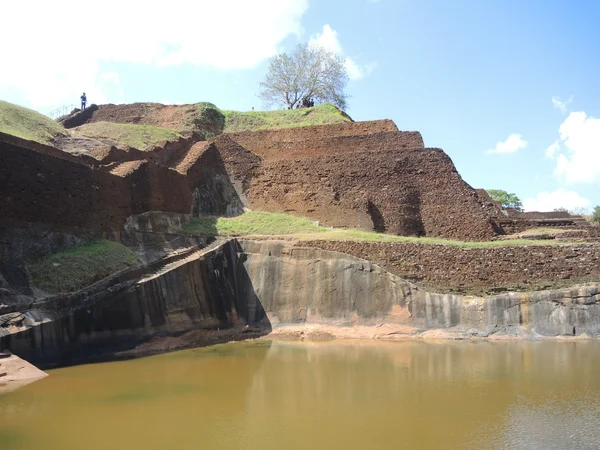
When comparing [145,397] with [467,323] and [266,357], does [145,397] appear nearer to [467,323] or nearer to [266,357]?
[266,357]

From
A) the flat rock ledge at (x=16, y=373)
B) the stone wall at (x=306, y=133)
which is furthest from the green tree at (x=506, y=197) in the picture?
the flat rock ledge at (x=16, y=373)

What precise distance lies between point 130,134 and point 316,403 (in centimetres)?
2073

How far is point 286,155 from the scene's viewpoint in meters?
25.5

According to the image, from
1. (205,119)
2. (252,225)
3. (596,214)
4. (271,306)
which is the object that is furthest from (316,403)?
(596,214)

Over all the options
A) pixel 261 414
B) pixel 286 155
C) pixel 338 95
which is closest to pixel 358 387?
pixel 261 414

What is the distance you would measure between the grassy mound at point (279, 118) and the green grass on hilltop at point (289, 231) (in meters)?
11.3

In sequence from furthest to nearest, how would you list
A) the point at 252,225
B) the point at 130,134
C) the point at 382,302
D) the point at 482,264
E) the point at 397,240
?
1. the point at 130,134
2. the point at 252,225
3. the point at 397,240
4. the point at 482,264
5. the point at 382,302

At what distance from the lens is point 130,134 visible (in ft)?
86.0

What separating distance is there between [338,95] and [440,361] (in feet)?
111

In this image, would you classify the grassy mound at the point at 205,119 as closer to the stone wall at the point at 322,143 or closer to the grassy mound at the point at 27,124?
the stone wall at the point at 322,143

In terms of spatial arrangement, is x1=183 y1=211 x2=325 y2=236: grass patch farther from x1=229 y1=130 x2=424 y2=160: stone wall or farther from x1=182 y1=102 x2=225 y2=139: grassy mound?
x1=182 y1=102 x2=225 y2=139: grassy mound

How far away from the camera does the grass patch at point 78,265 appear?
12.8 metres

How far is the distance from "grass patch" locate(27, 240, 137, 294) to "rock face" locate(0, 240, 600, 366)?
353mm

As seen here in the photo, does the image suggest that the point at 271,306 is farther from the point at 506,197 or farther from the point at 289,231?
the point at 506,197
